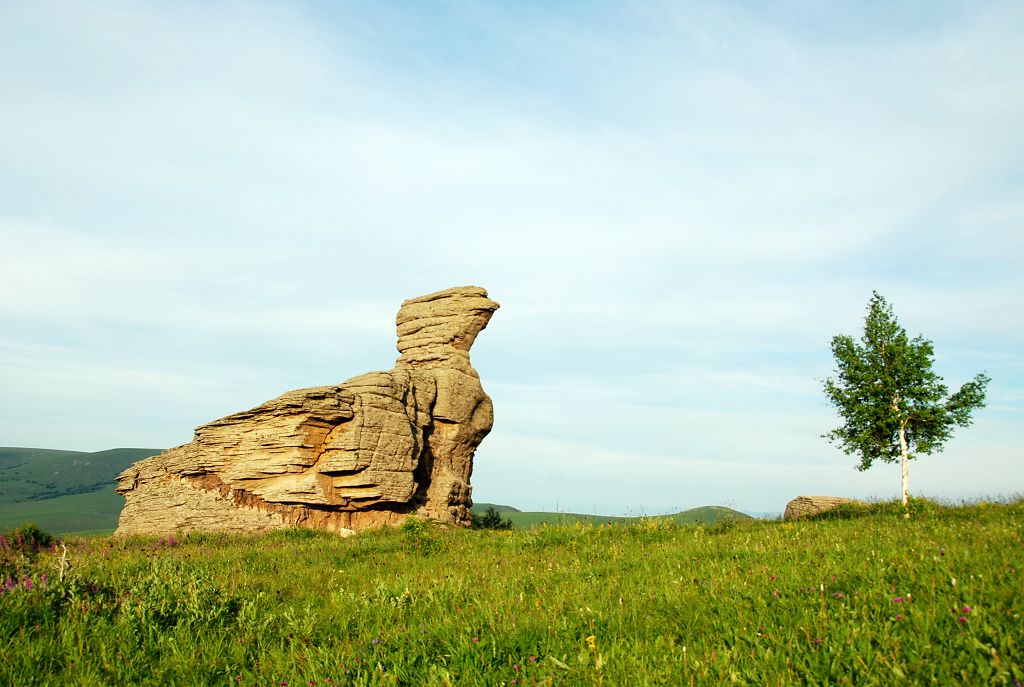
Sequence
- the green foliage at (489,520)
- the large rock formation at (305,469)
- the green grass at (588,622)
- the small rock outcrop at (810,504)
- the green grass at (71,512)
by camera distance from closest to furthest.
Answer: the green grass at (588,622)
the large rock formation at (305,469)
the small rock outcrop at (810,504)
the green foliage at (489,520)
the green grass at (71,512)

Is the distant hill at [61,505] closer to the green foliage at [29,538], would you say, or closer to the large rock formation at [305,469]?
the large rock formation at [305,469]

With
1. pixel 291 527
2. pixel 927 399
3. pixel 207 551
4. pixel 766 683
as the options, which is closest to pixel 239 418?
pixel 291 527

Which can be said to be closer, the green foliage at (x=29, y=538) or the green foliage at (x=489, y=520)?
the green foliage at (x=29, y=538)

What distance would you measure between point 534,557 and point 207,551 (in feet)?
36.4

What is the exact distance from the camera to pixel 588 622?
24.1 ft

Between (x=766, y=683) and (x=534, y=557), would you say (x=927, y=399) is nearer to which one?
(x=534, y=557)

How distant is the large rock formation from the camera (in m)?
25.8

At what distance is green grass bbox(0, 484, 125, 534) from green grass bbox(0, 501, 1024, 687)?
129 meters

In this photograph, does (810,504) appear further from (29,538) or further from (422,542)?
(29,538)

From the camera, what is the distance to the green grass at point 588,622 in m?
5.61

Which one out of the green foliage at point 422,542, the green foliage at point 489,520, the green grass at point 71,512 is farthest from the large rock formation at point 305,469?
the green grass at point 71,512

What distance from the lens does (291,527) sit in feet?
82.4

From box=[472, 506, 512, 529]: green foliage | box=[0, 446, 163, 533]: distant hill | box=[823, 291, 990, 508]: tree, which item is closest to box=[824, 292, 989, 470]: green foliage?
box=[823, 291, 990, 508]: tree

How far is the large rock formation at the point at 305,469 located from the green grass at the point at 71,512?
10778 centimetres
